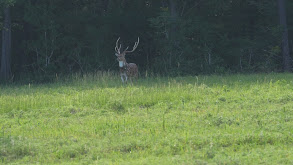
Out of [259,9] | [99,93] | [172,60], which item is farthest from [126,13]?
[99,93]

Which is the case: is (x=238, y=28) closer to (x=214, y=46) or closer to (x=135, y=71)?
(x=214, y=46)

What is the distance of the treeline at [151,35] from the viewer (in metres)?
25.2

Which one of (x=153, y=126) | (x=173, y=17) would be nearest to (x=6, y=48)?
(x=173, y=17)

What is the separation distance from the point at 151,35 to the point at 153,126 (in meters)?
18.0

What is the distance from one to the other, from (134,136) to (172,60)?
16.1 metres

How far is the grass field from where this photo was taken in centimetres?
816

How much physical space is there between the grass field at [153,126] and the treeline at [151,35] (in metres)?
10.1

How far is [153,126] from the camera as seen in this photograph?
33.2 feet

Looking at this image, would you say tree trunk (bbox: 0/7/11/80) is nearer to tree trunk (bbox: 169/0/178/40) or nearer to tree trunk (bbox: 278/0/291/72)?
tree trunk (bbox: 169/0/178/40)

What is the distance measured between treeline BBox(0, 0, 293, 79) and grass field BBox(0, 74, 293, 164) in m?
10.1

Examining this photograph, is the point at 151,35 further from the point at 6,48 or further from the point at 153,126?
the point at 153,126

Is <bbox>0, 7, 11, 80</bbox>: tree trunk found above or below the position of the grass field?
above

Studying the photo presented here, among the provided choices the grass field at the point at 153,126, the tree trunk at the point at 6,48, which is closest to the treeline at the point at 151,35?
the tree trunk at the point at 6,48

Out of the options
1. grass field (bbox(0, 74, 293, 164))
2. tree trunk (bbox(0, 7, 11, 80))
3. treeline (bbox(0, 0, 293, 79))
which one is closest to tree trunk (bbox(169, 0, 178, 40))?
treeline (bbox(0, 0, 293, 79))
